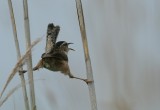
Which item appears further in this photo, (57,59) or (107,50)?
(107,50)

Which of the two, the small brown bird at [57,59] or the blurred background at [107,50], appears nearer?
the small brown bird at [57,59]

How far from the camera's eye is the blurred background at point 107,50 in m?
0.74

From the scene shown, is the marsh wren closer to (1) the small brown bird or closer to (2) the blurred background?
A: (1) the small brown bird

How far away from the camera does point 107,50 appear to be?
2.53ft

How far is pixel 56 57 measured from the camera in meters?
0.52

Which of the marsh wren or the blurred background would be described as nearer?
the marsh wren

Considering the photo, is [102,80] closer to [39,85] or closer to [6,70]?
[39,85]

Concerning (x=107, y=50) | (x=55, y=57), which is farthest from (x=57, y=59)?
(x=107, y=50)

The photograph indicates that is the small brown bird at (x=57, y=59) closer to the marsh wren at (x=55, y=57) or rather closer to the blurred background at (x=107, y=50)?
the marsh wren at (x=55, y=57)

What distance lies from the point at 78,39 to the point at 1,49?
10.0 inches

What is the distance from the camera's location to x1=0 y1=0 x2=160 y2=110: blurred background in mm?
737

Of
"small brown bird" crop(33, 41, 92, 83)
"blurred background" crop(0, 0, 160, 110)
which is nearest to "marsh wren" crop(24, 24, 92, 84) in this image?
"small brown bird" crop(33, 41, 92, 83)

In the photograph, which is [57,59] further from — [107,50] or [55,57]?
[107,50]

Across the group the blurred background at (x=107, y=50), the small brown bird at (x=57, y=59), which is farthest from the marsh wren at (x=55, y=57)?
the blurred background at (x=107, y=50)
